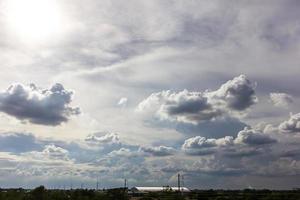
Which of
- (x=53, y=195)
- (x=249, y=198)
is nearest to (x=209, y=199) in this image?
(x=249, y=198)

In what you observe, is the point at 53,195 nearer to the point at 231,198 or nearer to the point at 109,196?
the point at 109,196

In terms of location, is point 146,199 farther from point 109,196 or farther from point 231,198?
point 231,198

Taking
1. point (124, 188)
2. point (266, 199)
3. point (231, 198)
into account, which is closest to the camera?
point (266, 199)

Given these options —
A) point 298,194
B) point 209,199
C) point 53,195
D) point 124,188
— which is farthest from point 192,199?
point 53,195

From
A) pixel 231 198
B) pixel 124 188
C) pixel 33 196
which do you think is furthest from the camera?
pixel 124 188

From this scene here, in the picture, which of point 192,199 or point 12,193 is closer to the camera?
point 12,193

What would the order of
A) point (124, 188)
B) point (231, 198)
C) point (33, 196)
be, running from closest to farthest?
point (33, 196)
point (231, 198)
point (124, 188)

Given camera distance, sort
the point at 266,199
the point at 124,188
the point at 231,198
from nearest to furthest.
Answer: the point at 266,199 → the point at 231,198 → the point at 124,188

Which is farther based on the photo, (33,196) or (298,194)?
(33,196)

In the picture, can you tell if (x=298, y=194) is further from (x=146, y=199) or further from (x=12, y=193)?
(x=12, y=193)

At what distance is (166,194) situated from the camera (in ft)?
339

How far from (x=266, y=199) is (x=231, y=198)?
52.1 feet

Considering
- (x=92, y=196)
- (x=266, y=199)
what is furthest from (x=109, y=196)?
(x=266, y=199)

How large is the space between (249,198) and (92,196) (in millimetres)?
39328
